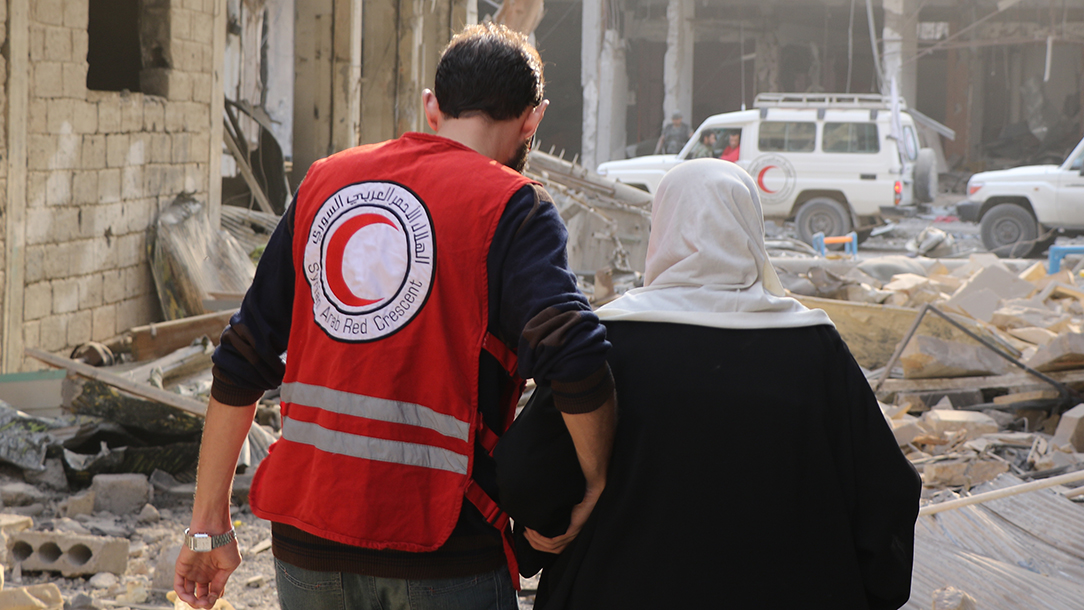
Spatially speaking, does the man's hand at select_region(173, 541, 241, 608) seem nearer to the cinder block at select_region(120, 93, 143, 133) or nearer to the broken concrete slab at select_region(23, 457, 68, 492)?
the broken concrete slab at select_region(23, 457, 68, 492)

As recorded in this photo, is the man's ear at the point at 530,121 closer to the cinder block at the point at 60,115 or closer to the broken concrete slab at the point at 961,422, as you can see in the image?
the broken concrete slab at the point at 961,422

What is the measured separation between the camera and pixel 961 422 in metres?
5.27

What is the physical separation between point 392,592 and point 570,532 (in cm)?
36

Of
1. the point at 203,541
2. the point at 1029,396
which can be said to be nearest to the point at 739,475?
the point at 203,541

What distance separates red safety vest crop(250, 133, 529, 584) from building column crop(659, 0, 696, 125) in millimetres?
20154

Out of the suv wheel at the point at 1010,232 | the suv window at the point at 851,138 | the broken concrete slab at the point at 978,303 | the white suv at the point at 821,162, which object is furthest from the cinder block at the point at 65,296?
the suv wheel at the point at 1010,232

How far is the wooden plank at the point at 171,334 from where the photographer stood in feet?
19.3

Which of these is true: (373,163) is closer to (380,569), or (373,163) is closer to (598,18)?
(380,569)

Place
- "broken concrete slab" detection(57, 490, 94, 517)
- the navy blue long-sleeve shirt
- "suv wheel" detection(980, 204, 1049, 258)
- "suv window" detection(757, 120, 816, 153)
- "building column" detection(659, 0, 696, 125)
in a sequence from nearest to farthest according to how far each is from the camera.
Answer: the navy blue long-sleeve shirt → "broken concrete slab" detection(57, 490, 94, 517) → "suv wheel" detection(980, 204, 1049, 258) → "suv window" detection(757, 120, 816, 153) → "building column" detection(659, 0, 696, 125)

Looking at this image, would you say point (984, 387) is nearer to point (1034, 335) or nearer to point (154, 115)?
point (1034, 335)

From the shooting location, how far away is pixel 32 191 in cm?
574

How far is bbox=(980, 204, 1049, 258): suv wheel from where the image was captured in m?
14.2

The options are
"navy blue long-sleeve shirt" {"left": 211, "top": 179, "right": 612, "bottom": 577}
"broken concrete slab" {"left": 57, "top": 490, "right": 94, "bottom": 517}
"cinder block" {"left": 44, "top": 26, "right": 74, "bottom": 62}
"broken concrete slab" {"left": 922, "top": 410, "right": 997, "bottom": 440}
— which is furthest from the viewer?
"cinder block" {"left": 44, "top": 26, "right": 74, "bottom": 62}

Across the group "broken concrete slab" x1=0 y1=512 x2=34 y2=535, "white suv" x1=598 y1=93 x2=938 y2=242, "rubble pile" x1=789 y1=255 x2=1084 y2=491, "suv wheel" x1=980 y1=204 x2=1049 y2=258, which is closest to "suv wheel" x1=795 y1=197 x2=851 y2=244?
"white suv" x1=598 y1=93 x2=938 y2=242
